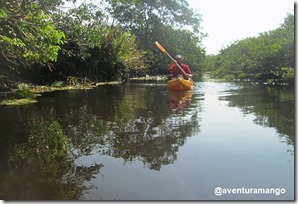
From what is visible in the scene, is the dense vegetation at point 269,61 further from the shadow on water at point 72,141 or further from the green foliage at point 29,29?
the green foliage at point 29,29

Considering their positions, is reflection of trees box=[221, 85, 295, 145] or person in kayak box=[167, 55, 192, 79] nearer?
reflection of trees box=[221, 85, 295, 145]

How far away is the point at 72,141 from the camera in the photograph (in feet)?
20.4

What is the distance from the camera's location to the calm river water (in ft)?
12.8

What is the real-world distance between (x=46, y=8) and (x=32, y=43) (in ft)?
7.00

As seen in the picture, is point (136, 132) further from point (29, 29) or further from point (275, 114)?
point (29, 29)

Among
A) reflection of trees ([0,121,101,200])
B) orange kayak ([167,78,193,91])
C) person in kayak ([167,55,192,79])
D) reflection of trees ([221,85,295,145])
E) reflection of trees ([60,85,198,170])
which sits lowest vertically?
reflection of trees ([0,121,101,200])

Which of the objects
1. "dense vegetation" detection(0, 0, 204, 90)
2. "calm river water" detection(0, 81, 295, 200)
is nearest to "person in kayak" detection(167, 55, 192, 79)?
"dense vegetation" detection(0, 0, 204, 90)

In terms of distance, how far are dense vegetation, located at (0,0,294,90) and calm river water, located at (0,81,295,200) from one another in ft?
12.0

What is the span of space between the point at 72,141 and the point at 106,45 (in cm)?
1676

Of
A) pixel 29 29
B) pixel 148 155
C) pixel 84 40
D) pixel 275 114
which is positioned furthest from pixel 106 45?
pixel 148 155

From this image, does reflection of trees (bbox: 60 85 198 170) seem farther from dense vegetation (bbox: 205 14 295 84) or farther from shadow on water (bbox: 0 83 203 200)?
dense vegetation (bbox: 205 14 295 84)

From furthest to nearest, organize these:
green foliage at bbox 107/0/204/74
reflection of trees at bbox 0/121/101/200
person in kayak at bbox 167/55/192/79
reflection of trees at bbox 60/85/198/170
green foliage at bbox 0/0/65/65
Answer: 1. green foliage at bbox 107/0/204/74
2. person in kayak at bbox 167/55/192/79
3. green foliage at bbox 0/0/65/65
4. reflection of trees at bbox 60/85/198/170
5. reflection of trees at bbox 0/121/101/200

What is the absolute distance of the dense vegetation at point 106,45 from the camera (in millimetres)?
11461

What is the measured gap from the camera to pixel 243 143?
5.95 metres
